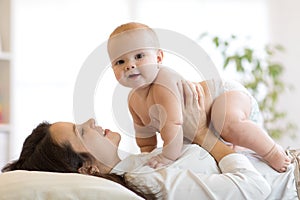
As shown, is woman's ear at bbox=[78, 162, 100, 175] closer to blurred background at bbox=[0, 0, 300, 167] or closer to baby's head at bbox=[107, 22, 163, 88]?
baby's head at bbox=[107, 22, 163, 88]

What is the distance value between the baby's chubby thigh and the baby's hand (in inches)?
6.6

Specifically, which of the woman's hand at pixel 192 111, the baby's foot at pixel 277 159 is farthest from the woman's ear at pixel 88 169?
the baby's foot at pixel 277 159

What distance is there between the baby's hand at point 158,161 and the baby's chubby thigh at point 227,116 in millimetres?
168

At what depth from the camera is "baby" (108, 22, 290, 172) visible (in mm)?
1274

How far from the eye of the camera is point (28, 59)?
377cm

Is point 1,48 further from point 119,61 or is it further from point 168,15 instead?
point 119,61

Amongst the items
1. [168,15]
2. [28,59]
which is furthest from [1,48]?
[168,15]

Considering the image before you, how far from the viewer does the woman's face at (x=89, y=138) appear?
1292 millimetres

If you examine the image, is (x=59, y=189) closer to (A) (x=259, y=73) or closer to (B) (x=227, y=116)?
(B) (x=227, y=116)

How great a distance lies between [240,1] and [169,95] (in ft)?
9.33

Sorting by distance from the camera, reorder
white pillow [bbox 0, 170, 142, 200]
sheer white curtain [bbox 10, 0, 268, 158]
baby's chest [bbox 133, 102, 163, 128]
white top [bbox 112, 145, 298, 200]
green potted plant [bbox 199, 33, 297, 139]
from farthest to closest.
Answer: sheer white curtain [bbox 10, 0, 268, 158], green potted plant [bbox 199, 33, 297, 139], baby's chest [bbox 133, 102, 163, 128], white top [bbox 112, 145, 298, 200], white pillow [bbox 0, 170, 142, 200]

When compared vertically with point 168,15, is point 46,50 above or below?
below

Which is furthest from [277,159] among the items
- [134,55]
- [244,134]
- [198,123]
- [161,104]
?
[134,55]

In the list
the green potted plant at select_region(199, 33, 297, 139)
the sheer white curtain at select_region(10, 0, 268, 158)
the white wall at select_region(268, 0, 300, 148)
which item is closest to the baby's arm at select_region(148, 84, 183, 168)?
the green potted plant at select_region(199, 33, 297, 139)
